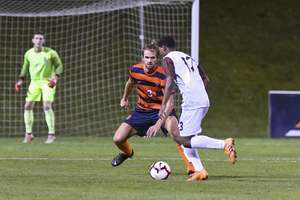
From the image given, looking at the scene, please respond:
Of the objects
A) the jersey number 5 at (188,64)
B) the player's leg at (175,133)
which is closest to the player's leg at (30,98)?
the player's leg at (175,133)

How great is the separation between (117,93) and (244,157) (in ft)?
27.4

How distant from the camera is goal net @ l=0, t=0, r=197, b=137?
40.8ft

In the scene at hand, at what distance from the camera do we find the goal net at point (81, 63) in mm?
12422

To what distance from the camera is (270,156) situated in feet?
24.2

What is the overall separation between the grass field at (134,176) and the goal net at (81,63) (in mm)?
4993

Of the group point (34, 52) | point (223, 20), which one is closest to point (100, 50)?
point (223, 20)

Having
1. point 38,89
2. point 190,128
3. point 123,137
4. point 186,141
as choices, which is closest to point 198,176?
point 186,141

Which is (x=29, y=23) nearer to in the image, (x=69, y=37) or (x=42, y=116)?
(x=69, y=37)

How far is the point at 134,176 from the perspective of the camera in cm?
484

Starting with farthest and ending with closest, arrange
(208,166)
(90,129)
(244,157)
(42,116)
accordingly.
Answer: (42,116) → (90,129) → (244,157) → (208,166)

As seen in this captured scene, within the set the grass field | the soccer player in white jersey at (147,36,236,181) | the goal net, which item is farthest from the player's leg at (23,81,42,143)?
the soccer player in white jersey at (147,36,236,181)

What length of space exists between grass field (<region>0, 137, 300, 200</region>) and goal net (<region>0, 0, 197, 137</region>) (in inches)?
197

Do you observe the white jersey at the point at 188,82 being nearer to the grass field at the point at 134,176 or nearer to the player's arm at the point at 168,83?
the player's arm at the point at 168,83

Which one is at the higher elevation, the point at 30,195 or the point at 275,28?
the point at 275,28
